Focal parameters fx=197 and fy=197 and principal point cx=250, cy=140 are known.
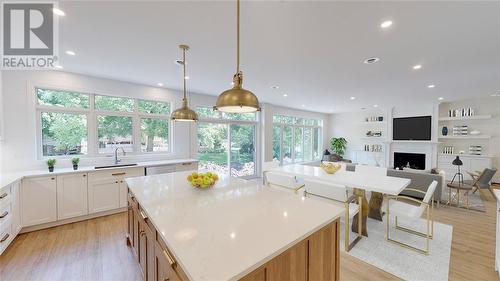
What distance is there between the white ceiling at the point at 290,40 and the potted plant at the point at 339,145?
17.3ft

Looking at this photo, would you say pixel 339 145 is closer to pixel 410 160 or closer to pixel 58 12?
pixel 410 160

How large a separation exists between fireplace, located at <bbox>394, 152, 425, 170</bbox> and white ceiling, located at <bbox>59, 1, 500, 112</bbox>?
3.80m

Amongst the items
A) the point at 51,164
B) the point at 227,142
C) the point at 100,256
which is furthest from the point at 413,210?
the point at 51,164

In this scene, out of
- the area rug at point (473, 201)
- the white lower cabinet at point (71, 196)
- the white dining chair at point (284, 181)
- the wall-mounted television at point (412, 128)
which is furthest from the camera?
the wall-mounted television at point (412, 128)

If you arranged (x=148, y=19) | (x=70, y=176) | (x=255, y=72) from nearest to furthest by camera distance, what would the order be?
(x=148, y=19) < (x=70, y=176) < (x=255, y=72)

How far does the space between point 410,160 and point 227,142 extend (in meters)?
7.02

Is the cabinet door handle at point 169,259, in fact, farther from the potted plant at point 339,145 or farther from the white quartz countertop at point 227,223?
the potted plant at point 339,145

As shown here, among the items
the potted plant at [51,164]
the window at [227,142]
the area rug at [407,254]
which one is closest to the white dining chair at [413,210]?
the area rug at [407,254]

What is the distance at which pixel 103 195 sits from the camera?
3562 millimetres

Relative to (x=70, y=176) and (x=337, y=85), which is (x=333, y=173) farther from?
(x=70, y=176)

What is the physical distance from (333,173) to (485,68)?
10.1 ft

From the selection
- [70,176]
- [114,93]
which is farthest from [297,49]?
[70,176]

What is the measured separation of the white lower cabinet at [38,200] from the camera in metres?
2.95

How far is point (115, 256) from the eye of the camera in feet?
8.03
